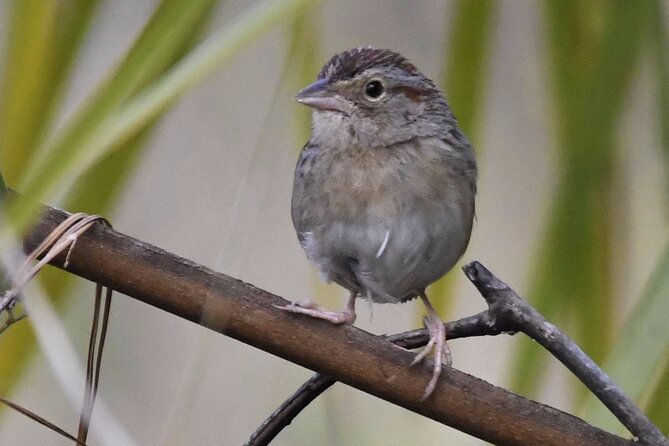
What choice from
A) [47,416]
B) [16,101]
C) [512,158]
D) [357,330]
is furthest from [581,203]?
[47,416]

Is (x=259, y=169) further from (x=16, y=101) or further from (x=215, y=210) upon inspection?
(x=215, y=210)

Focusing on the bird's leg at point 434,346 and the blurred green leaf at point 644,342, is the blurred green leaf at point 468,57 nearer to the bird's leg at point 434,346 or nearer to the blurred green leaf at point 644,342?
the bird's leg at point 434,346

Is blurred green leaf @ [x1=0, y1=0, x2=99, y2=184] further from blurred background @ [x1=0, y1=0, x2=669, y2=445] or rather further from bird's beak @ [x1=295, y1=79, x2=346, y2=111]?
bird's beak @ [x1=295, y1=79, x2=346, y2=111]

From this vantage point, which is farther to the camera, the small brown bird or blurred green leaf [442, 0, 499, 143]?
the small brown bird

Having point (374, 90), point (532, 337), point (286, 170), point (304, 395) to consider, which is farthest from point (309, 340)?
point (286, 170)

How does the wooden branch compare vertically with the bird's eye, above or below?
below

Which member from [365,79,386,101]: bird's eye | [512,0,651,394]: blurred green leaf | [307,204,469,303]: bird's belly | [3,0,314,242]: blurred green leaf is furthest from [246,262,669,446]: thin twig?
[365,79,386,101]: bird's eye
